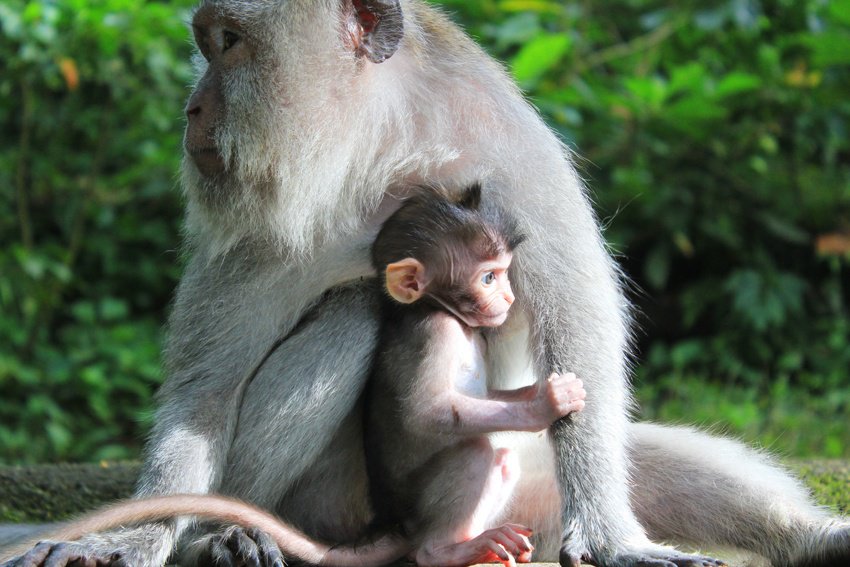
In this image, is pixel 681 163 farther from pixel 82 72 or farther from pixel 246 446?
pixel 246 446

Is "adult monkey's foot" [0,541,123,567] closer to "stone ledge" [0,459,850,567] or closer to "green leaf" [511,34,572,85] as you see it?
"stone ledge" [0,459,850,567]

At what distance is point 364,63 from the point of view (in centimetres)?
393

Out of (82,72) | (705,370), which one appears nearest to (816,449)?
(705,370)

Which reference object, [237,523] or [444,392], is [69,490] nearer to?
[237,523]

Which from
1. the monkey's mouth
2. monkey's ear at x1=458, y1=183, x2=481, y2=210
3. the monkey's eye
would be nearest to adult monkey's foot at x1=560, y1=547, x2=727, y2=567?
monkey's ear at x1=458, y1=183, x2=481, y2=210

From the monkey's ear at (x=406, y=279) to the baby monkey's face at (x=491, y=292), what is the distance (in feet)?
0.56

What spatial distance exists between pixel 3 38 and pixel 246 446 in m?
5.03

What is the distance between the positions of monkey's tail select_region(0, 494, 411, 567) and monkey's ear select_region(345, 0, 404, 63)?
5.28 ft

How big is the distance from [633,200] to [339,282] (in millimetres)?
5329

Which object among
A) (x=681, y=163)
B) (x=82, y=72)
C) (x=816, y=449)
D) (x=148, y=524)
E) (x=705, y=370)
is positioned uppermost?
(x=148, y=524)

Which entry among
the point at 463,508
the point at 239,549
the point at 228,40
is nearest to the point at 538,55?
the point at 228,40

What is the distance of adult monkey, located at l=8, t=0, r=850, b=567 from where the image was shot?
381 centimetres

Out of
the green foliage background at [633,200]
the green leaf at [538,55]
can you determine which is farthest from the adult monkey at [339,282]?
the green foliage background at [633,200]

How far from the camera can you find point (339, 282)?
395 centimetres
